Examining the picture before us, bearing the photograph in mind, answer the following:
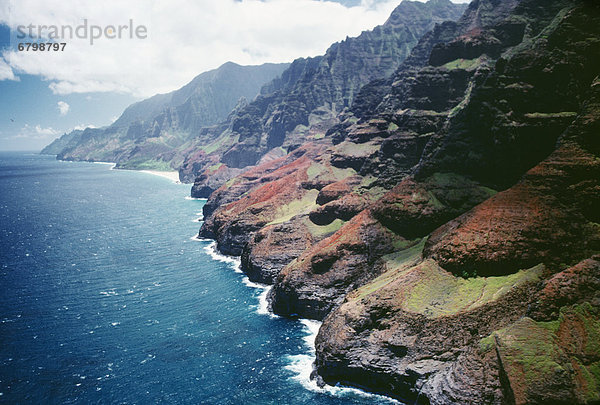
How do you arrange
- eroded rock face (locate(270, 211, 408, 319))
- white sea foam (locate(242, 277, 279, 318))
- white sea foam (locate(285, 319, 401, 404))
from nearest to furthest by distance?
white sea foam (locate(285, 319, 401, 404)) < eroded rock face (locate(270, 211, 408, 319)) < white sea foam (locate(242, 277, 279, 318))

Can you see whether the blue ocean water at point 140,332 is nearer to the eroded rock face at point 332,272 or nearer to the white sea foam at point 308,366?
the white sea foam at point 308,366

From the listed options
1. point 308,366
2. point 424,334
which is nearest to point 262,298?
point 308,366

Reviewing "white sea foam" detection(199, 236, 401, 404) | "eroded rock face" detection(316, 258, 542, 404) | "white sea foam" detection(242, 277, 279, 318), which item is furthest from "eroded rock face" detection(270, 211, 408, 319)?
"eroded rock face" detection(316, 258, 542, 404)

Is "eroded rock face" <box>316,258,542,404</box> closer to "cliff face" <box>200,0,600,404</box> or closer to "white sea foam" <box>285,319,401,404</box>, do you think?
"cliff face" <box>200,0,600,404</box>

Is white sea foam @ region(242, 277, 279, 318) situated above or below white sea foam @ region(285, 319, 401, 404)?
above

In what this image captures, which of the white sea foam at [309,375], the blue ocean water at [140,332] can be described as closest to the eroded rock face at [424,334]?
the white sea foam at [309,375]
